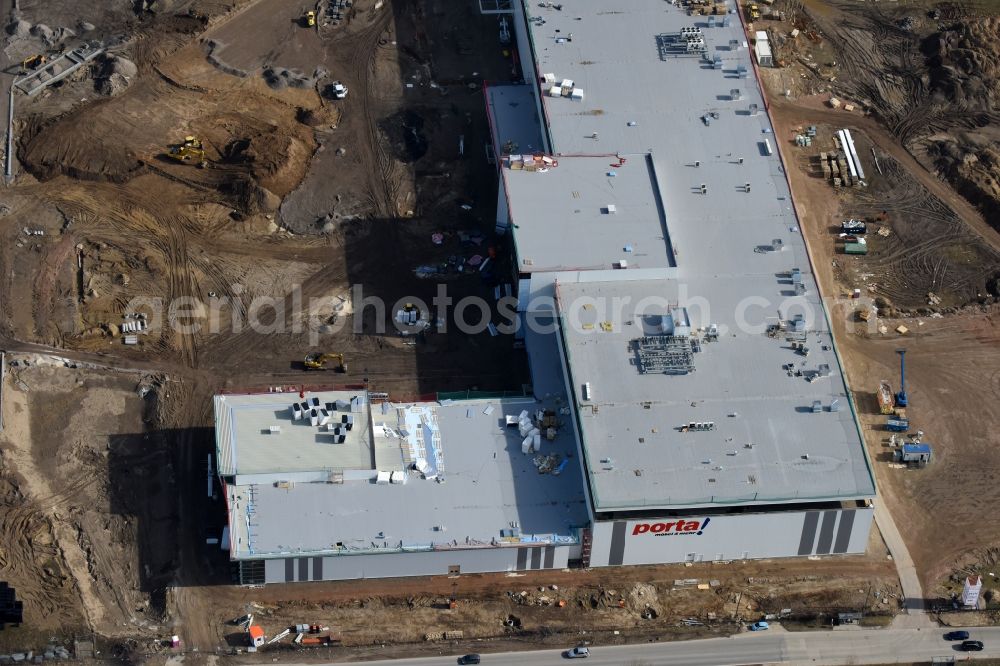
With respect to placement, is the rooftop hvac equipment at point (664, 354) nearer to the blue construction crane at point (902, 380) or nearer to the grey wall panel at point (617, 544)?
the grey wall panel at point (617, 544)

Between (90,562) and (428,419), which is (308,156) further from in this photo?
(90,562)

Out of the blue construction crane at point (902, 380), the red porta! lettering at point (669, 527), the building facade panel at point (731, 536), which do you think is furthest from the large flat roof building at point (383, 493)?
the blue construction crane at point (902, 380)

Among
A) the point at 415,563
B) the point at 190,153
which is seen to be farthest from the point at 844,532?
the point at 190,153

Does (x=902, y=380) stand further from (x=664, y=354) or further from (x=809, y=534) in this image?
(x=664, y=354)

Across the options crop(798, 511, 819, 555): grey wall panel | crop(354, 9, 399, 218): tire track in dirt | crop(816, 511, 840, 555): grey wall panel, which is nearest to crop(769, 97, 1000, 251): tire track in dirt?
crop(816, 511, 840, 555): grey wall panel

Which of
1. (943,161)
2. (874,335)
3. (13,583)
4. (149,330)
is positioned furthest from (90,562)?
(943,161)

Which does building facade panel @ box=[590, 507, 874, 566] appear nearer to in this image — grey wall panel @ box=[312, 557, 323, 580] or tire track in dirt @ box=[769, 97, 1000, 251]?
grey wall panel @ box=[312, 557, 323, 580]

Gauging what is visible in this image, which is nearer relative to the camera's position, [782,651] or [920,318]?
[782,651]
